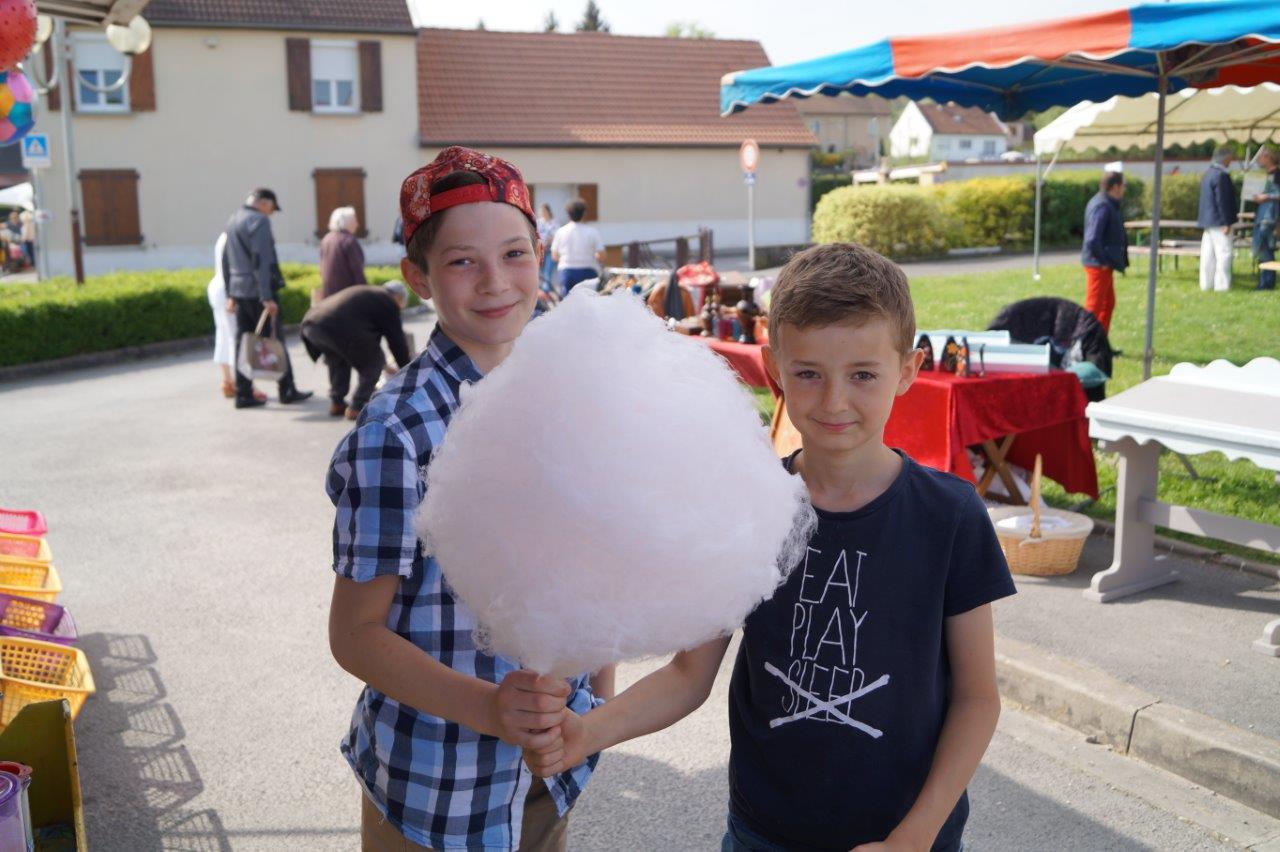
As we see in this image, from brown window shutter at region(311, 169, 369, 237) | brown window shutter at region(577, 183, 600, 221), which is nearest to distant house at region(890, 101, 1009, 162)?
brown window shutter at region(577, 183, 600, 221)

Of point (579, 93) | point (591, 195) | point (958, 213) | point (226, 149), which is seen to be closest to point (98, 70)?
point (226, 149)

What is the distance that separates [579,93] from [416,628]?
30999mm

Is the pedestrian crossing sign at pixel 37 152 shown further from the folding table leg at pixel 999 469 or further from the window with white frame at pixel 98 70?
the folding table leg at pixel 999 469

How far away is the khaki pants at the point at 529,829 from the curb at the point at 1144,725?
265cm

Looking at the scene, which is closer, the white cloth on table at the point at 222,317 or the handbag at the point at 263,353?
the handbag at the point at 263,353

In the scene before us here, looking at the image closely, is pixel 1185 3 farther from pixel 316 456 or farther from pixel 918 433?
pixel 316 456

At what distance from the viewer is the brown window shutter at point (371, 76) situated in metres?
27.2

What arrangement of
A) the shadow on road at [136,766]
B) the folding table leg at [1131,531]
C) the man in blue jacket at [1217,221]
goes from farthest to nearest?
the man in blue jacket at [1217,221] < the folding table leg at [1131,531] < the shadow on road at [136,766]

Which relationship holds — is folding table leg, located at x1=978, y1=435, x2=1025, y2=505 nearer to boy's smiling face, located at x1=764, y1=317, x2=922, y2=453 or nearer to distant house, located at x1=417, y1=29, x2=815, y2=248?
boy's smiling face, located at x1=764, y1=317, x2=922, y2=453

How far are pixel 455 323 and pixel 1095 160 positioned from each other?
40866 millimetres

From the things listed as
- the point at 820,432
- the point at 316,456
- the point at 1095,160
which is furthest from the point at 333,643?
the point at 1095,160

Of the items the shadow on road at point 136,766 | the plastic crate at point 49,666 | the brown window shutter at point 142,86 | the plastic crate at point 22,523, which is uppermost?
the brown window shutter at point 142,86

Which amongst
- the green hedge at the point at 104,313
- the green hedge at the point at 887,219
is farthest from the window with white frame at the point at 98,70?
the green hedge at the point at 887,219

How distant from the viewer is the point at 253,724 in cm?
419
